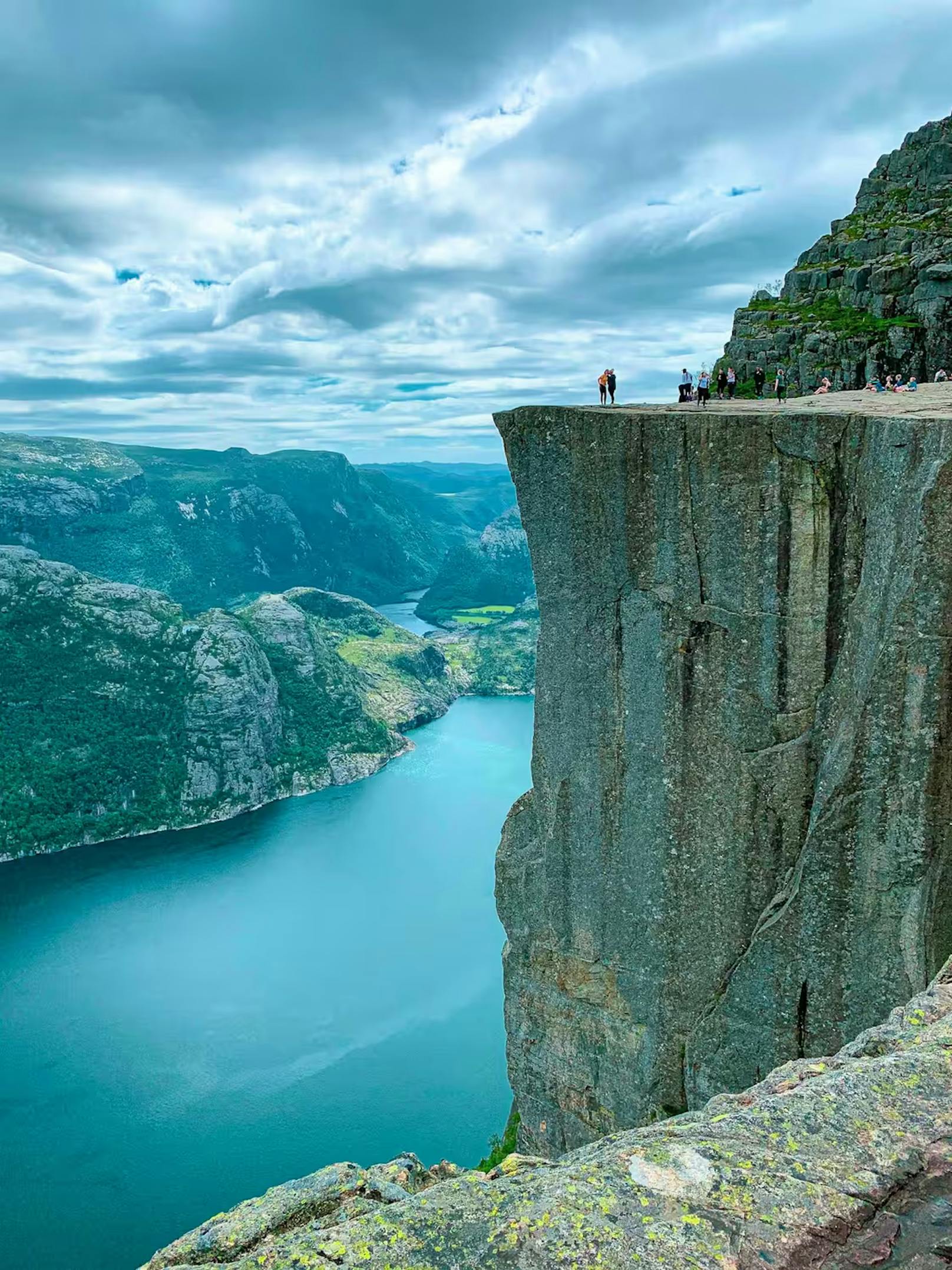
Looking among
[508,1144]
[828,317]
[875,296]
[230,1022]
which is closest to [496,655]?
[230,1022]

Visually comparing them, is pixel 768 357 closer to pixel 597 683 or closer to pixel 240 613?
pixel 597 683

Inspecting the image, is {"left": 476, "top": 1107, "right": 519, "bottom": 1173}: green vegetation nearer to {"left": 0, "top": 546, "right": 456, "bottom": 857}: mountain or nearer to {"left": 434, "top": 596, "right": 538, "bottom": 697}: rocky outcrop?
{"left": 0, "top": 546, "right": 456, "bottom": 857}: mountain

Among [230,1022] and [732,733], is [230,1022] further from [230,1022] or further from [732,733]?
[732,733]

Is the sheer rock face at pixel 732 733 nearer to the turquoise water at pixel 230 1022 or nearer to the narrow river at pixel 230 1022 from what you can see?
the turquoise water at pixel 230 1022

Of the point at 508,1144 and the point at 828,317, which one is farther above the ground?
the point at 828,317

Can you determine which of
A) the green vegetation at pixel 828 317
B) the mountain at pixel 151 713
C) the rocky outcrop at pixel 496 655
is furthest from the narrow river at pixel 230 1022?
the rocky outcrop at pixel 496 655

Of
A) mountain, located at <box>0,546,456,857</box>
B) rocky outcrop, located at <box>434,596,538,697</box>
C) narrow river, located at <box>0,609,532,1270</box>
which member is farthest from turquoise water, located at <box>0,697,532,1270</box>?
rocky outcrop, located at <box>434,596,538,697</box>
